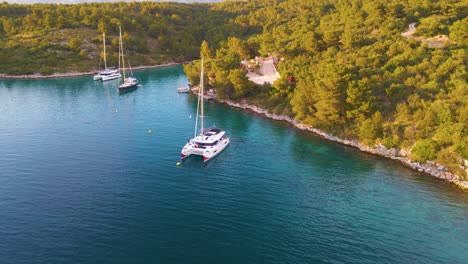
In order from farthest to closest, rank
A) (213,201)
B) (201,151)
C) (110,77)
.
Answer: (110,77) → (201,151) → (213,201)

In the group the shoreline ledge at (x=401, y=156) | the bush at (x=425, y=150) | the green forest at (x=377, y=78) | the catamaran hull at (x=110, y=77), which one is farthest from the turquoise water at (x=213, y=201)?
the catamaran hull at (x=110, y=77)

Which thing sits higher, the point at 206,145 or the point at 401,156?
the point at 401,156

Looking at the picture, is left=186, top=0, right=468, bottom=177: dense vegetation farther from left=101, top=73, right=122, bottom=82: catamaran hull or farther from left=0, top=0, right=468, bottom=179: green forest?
left=101, top=73, right=122, bottom=82: catamaran hull

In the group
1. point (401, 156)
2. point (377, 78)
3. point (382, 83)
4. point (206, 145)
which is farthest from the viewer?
point (377, 78)

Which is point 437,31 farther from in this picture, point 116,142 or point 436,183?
point 116,142

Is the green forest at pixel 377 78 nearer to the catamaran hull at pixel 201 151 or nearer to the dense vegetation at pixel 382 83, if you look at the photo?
the dense vegetation at pixel 382 83

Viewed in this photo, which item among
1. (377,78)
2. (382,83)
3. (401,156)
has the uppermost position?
(377,78)

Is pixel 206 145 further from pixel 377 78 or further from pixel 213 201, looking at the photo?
pixel 377 78

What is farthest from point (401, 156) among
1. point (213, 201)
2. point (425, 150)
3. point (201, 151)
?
point (213, 201)

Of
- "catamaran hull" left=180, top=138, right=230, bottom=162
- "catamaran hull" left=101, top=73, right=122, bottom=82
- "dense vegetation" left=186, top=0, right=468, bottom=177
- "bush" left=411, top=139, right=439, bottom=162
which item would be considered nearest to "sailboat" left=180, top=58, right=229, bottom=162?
"catamaran hull" left=180, top=138, right=230, bottom=162

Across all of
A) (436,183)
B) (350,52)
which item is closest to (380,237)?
(436,183)
